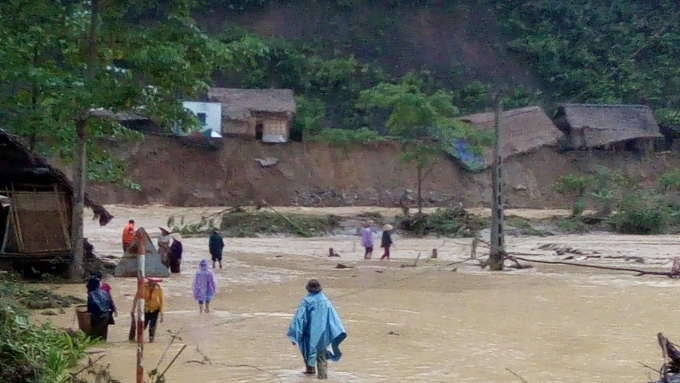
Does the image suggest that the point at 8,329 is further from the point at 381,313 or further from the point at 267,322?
the point at 381,313

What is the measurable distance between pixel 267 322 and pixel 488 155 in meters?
33.2

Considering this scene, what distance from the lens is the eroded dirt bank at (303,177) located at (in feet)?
152

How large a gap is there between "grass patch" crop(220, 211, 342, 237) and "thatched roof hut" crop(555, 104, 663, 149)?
1820 centimetres

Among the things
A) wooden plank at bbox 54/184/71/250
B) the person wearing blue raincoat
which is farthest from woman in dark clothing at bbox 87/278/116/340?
wooden plank at bbox 54/184/71/250

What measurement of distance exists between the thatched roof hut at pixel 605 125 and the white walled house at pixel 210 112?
1803 cm

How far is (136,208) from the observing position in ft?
142

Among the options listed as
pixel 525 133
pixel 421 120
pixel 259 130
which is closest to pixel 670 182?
pixel 525 133

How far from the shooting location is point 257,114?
157 feet

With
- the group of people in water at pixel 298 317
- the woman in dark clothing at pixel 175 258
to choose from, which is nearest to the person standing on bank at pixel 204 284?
the group of people in water at pixel 298 317

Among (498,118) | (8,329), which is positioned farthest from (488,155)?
(8,329)

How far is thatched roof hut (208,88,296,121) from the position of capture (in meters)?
47.4

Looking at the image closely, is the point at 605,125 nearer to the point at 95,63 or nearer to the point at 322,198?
the point at 322,198

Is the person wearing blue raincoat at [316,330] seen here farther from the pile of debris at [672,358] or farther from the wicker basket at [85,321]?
the pile of debris at [672,358]

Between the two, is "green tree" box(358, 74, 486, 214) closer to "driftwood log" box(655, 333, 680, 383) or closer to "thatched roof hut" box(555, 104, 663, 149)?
"thatched roof hut" box(555, 104, 663, 149)
